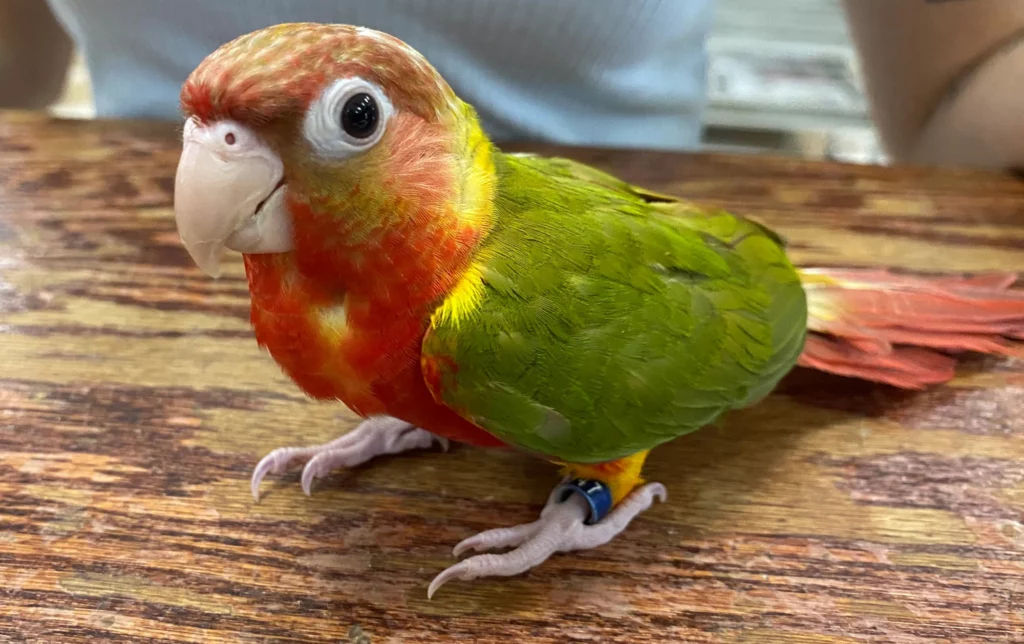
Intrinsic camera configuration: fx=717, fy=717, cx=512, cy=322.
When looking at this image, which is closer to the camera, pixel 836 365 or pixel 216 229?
pixel 216 229

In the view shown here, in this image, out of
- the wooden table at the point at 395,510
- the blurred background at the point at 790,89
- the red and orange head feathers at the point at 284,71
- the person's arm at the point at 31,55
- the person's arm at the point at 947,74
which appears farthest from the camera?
the blurred background at the point at 790,89

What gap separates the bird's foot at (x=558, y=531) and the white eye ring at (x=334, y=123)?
29cm

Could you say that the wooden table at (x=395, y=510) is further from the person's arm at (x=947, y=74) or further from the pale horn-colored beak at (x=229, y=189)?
the person's arm at (x=947, y=74)

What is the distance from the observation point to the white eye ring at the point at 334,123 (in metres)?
0.34

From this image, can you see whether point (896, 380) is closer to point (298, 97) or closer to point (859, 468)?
point (859, 468)

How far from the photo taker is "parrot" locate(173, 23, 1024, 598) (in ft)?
1.16

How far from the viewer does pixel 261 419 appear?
0.60 metres

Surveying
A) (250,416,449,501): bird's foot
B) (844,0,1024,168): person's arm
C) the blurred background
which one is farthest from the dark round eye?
the blurred background

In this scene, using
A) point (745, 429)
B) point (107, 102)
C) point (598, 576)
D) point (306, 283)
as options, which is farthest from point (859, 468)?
point (107, 102)

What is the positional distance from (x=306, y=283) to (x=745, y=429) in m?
0.39

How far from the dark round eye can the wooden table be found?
0.30 m

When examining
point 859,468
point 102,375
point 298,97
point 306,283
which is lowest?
point 102,375

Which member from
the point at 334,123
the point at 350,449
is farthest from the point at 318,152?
the point at 350,449

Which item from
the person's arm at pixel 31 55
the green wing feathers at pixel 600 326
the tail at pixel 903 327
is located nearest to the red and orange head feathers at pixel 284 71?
the green wing feathers at pixel 600 326
